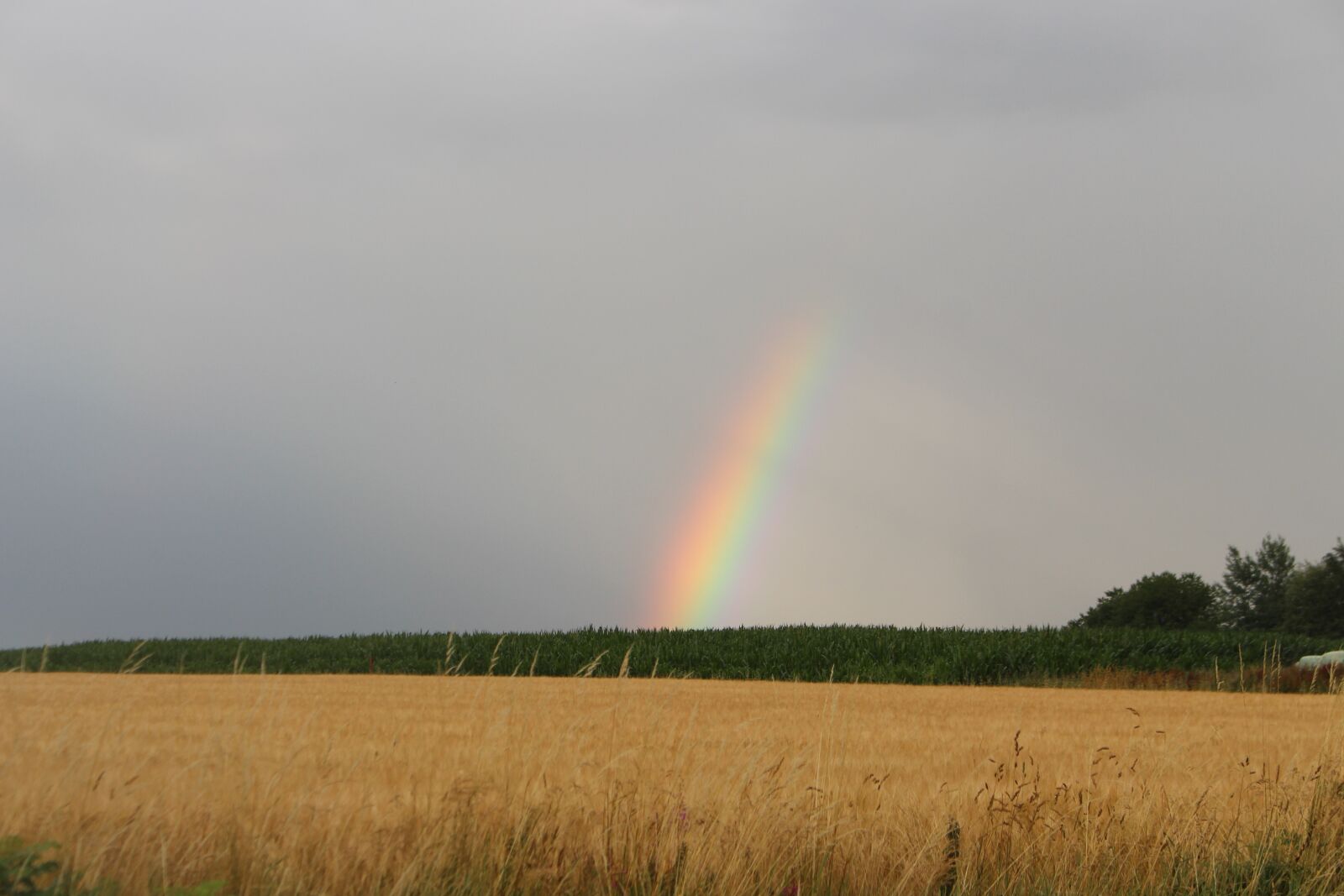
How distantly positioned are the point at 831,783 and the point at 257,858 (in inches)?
154

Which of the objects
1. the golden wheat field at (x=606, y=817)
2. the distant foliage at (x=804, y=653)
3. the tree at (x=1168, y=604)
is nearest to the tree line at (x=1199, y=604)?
the tree at (x=1168, y=604)

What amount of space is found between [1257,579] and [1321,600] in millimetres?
26953

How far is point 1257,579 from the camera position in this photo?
93875 mm

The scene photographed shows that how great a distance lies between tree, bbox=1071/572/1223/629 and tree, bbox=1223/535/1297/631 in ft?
80.6

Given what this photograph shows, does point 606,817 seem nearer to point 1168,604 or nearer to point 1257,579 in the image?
point 1168,604

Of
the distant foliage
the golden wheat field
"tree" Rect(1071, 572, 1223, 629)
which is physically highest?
"tree" Rect(1071, 572, 1223, 629)

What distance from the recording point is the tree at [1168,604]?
2650 inches

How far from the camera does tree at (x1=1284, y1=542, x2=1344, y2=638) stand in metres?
67.9

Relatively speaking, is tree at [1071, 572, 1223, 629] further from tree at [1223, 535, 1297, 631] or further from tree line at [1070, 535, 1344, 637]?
tree at [1223, 535, 1297, 631]

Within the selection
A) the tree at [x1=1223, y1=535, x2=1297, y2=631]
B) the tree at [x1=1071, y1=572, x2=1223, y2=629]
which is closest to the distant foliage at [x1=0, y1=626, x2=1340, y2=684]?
the tree at [x1=1071, y1=572, x2=1223, y2=629]

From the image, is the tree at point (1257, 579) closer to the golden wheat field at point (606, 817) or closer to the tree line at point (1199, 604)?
the tree line at point (1199, 604)

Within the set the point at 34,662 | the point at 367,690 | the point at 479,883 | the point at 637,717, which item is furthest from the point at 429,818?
the point at 34,662

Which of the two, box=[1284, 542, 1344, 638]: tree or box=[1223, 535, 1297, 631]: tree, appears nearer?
box=[1284, 542, 1344, 638]: tree

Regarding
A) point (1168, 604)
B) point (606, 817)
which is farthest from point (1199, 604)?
point (606, 817)
